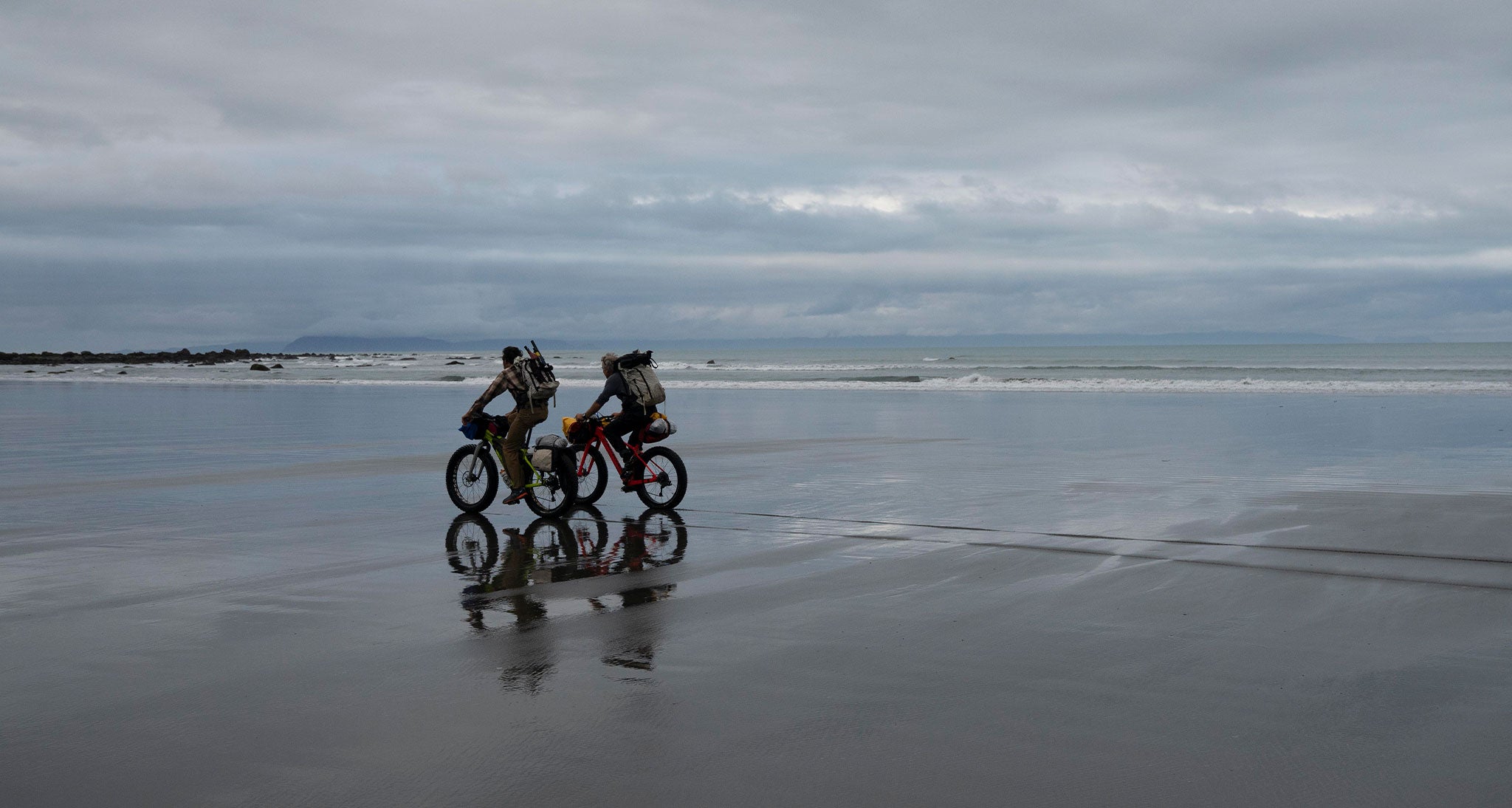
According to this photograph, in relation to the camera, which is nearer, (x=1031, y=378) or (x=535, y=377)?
(x=535, y=377)

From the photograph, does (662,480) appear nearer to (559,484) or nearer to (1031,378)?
(559,484)

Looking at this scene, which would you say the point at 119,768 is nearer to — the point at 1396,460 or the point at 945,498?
the point at 945,498

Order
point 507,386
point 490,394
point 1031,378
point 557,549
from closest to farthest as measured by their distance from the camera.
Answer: point 557,549
point 507,386
point 490,394
point 1031,378

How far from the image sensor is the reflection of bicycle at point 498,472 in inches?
475

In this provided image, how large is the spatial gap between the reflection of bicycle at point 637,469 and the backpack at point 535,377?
465 millimetres

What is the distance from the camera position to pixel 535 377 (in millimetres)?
12250

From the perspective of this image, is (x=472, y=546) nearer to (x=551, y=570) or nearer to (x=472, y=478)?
(x=551, y=570)

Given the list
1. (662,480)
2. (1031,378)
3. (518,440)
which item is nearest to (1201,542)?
(662,480)

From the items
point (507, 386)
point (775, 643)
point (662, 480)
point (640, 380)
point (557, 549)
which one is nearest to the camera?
point (775, 643)

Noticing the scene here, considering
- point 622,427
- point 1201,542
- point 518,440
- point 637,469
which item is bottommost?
point 1201,542

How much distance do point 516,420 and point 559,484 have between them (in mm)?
820

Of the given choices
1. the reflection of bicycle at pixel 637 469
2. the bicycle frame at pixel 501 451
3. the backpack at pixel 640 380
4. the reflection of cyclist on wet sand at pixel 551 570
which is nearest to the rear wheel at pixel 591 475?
the reflection of bicycle at pixel 637 469

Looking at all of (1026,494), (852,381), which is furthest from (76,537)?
(852,381)

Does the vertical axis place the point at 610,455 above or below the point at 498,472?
above
